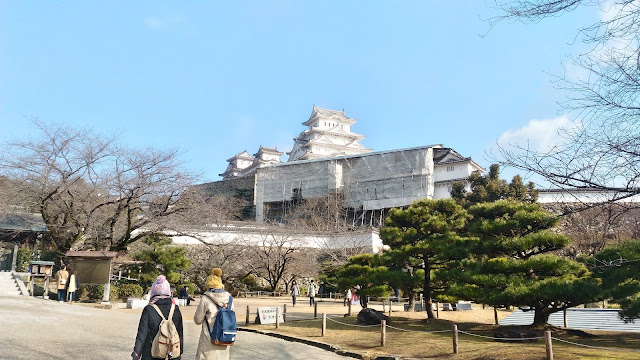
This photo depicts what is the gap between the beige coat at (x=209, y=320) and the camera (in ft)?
14.7

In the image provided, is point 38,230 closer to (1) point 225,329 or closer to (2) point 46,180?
(2) point 46,180

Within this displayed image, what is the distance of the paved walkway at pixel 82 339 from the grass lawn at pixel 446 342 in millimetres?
1130

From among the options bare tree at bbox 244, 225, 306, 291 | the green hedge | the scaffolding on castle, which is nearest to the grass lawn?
the green hedge

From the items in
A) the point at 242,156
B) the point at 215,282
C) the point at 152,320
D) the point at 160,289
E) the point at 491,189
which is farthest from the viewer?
the point at 242,156

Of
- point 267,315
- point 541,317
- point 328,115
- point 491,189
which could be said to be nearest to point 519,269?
point 541,317

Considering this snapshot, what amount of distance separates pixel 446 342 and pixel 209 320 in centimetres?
594

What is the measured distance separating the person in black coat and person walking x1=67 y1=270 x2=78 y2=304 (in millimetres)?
12003

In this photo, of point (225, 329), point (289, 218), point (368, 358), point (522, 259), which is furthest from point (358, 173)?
point (225, 329)

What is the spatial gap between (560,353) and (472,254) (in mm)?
4959

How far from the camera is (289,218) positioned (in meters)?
42.1

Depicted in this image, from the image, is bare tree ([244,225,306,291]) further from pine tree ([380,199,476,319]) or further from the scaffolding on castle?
pine tree ([380,199,476,319])

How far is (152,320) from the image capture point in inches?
165

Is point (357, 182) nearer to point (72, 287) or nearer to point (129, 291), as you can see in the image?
point (129, 291)

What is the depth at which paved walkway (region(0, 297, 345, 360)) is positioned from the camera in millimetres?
6770
